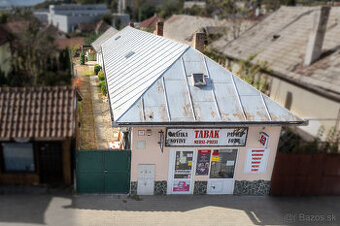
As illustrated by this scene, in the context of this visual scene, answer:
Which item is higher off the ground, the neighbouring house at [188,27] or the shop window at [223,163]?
the neighbouring house at [188,27]

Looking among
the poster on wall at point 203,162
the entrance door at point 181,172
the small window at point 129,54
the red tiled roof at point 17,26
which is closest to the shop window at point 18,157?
the entrance door at point 181,172

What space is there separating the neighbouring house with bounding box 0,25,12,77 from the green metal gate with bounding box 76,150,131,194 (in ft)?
51.8

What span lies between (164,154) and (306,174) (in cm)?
524

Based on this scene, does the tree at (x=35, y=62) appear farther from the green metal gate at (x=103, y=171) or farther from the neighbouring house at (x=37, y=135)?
the green metal gate at (x=103, y=171)

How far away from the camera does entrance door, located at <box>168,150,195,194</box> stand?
Result: 10500mm

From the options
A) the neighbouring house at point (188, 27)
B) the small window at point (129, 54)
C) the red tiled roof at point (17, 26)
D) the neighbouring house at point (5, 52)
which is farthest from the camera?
the neighbouring house at point (188, 27)

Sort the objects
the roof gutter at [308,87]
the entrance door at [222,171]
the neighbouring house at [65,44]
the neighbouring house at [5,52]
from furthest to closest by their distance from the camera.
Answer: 1. the neighbouring house at [65,44]
2. the neighbouring house at [5,52]
3. the roof gutter at [308,87]
4. the entrance door at [222,171]

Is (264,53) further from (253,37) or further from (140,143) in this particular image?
(140,143)

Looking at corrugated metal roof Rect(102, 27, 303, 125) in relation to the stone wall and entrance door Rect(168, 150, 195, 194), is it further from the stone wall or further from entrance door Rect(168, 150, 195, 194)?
the stone wall

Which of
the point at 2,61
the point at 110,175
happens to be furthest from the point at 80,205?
Result: the point at 2,61

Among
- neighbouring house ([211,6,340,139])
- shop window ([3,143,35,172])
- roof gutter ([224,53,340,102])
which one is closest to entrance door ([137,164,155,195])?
shop window ([3,143,35,172])

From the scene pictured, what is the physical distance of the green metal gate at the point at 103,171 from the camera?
10.3m

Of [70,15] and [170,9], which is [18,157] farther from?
[170,9]

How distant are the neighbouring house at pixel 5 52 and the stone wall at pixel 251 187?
62.9 ft
